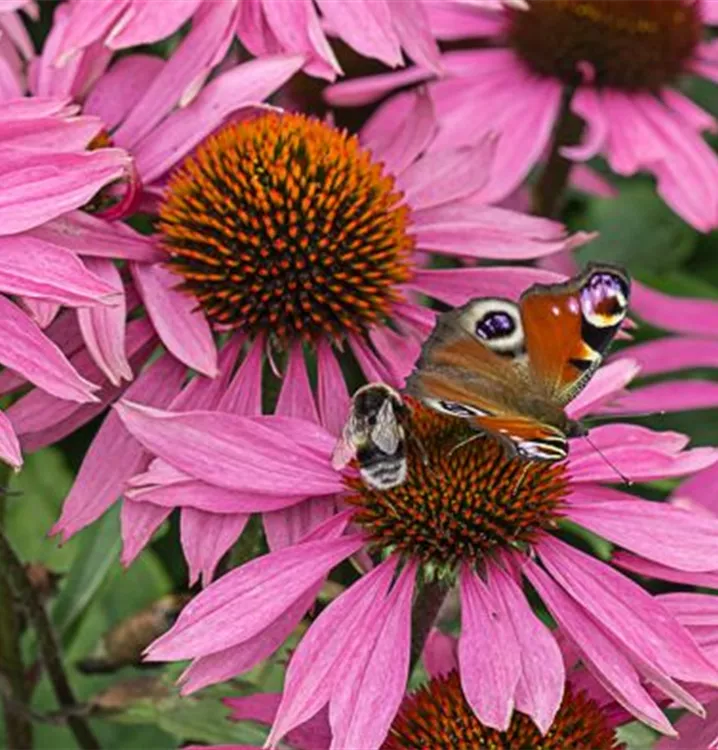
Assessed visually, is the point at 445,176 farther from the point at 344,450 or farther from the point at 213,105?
the point at 344,450

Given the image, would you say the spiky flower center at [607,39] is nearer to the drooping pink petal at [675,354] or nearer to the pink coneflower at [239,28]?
Answer: the drooping pink petal at [675,354]

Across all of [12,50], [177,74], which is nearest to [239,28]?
[177,74]

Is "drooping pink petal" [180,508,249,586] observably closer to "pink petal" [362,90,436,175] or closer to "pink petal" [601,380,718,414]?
"pink petal" [362,90,436,175]

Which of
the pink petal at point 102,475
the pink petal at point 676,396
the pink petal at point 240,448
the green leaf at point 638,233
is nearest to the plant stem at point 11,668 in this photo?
the pink petal at point 102,475

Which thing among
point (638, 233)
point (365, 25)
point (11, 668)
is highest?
point (365, 25)

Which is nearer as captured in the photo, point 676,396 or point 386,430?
point 386,430

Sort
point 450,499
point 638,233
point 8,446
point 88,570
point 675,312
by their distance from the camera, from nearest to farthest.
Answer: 1. point 8,446
2. point 450,499
3. point 88,570
4. point 675,312
5. point 638,233
